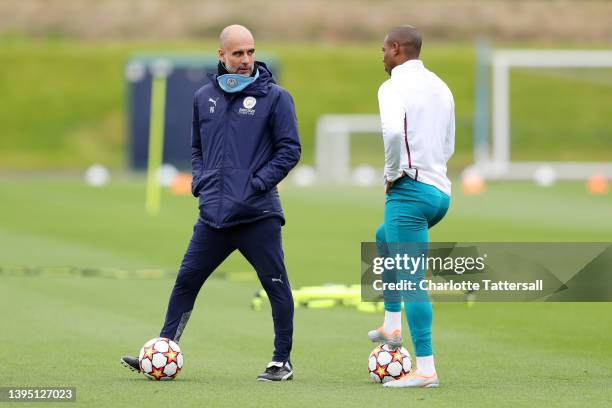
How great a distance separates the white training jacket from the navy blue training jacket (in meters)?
0.67

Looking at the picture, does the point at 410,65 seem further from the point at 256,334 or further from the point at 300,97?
the point at 300,97

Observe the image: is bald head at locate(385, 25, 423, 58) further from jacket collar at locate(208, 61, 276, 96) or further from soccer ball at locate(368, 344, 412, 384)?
soccer ball at locate(368, 344, 412, 384)

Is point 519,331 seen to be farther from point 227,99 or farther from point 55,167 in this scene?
point 55,167

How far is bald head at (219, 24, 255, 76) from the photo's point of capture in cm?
849

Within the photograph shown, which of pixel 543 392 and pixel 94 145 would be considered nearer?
pixel 543 392

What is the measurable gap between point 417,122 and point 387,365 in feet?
4.94

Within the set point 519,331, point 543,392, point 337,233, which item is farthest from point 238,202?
point 337,233

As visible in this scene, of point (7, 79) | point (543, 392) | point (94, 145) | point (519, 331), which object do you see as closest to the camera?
point (543, 392)

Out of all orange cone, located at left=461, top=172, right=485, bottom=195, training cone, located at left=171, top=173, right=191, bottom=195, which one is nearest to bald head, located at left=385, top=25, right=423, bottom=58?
orange cone, located at left=461, top=172, right=485, bottom=195

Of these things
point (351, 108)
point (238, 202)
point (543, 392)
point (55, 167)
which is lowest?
point (543, 392)

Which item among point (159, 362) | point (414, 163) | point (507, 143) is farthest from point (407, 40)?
point (507, 143)

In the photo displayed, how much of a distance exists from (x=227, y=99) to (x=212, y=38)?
53.8 m

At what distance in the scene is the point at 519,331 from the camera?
37.2 feet

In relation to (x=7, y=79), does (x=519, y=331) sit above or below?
below
